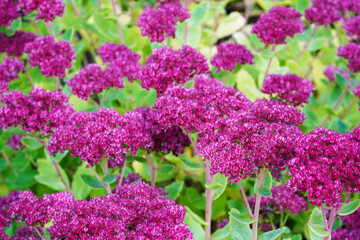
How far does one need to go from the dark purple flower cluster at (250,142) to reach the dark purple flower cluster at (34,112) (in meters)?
0.96

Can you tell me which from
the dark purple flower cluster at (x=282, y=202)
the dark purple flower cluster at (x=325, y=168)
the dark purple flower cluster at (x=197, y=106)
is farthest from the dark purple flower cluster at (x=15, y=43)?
the dark purple flower cluster at (x=325, y=168)

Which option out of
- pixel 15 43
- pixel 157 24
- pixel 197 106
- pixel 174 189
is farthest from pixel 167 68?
pixel 15 43

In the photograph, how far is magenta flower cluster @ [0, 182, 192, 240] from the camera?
1995 millimetres

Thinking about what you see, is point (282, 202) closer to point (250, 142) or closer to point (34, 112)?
point (250, 142)

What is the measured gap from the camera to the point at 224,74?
11.6 feet

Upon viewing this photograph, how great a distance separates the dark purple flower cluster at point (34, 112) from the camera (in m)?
2.75

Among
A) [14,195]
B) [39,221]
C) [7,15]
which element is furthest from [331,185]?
[7,15]

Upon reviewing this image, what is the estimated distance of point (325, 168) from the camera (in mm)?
2033

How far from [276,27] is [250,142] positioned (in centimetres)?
149

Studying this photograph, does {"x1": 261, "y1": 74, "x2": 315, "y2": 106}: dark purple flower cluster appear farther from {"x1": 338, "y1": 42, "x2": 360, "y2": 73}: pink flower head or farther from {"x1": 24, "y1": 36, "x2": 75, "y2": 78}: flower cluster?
{"x1": 24, "y1": 36, "x2": 75, "y2": 78}: flower cluster

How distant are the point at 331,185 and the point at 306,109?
5.46 feet

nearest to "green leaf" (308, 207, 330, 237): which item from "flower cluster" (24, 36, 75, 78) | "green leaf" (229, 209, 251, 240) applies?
"green leaf" (229, 209, 251, 240)

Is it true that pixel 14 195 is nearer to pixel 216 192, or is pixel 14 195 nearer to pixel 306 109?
pixel 216 192

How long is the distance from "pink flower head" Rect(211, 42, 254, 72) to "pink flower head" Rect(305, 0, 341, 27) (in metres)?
0.97
